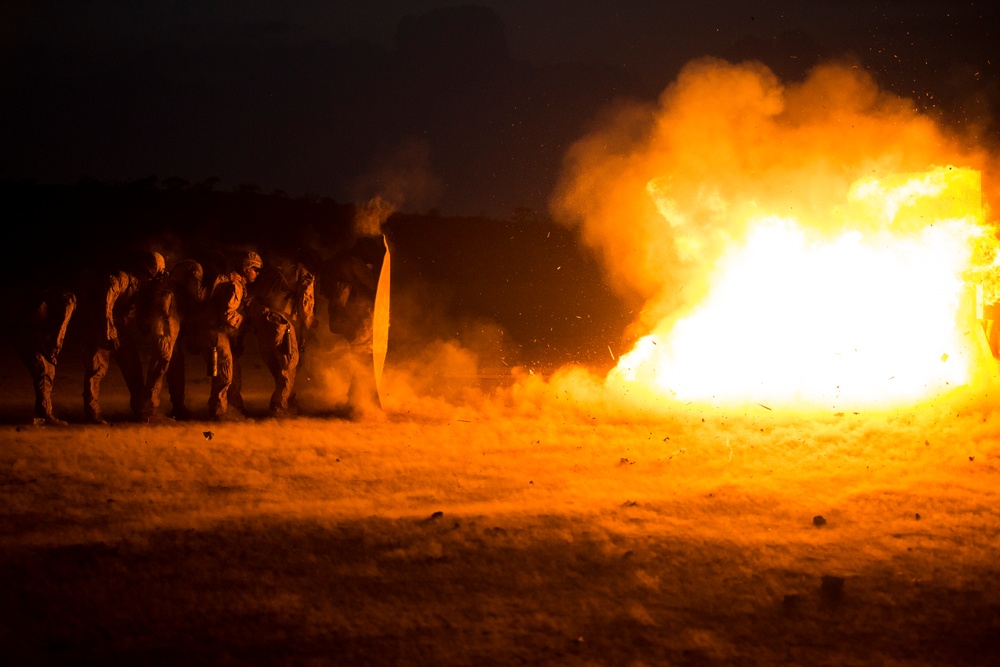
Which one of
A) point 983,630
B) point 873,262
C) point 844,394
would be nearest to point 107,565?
point 983,630

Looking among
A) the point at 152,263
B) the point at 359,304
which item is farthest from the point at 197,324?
the point at 359,304

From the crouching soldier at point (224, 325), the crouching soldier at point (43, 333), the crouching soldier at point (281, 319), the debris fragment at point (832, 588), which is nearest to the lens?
the debris fragment at point (832, 588)

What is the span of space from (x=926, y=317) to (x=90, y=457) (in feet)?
34.0

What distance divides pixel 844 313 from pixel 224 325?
322 inches

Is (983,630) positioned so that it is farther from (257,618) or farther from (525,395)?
(525,395)

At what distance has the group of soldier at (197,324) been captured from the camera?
10.5 metres

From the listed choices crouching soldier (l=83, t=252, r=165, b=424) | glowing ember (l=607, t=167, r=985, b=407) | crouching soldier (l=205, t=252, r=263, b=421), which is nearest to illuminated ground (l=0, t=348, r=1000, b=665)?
crouching soldier (l=83, t=252, r=165, b=424)

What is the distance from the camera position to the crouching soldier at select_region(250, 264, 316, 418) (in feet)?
36.8

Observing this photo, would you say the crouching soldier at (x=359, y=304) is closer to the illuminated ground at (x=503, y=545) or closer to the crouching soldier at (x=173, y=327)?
the illuminated ground at (x=503, y=545)

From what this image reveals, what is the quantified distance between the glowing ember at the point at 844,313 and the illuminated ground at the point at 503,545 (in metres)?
1.78

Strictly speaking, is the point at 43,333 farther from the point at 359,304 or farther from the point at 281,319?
the point at 359,304

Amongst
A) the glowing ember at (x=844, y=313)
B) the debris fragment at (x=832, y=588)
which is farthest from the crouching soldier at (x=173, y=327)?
the debris fragment at (x=832, y=588)

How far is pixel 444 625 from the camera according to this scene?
5.07 meters

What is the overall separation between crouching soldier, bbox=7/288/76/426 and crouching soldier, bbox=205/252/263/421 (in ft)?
5.23
